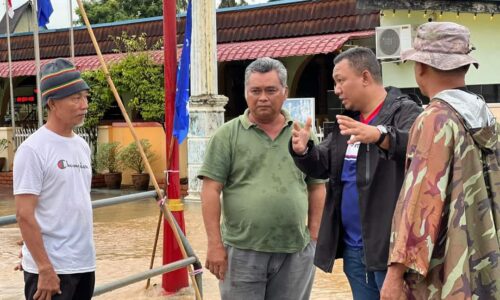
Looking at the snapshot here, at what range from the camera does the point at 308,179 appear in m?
4.17

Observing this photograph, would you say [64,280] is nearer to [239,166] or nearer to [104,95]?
[239,166]

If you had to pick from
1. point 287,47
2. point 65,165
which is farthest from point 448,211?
point 287,47

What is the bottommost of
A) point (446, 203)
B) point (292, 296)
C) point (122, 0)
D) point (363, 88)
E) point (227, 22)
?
point (292, 296)

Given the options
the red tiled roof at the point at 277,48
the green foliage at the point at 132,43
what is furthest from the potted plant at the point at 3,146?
the green foliage at the point at 132,43

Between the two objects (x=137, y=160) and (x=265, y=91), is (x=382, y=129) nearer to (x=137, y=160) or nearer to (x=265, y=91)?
(x=265, y=91)

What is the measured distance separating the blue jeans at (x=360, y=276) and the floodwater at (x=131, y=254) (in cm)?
318

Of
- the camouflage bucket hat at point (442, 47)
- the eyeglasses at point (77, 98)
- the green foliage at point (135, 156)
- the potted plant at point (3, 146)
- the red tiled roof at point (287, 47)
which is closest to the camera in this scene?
the camouflage bucket hat at point (442, 47)

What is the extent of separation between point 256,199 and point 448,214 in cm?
136

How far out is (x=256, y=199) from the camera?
3873 mm

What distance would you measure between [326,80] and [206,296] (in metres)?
13.3

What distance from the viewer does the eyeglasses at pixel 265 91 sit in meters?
3.85

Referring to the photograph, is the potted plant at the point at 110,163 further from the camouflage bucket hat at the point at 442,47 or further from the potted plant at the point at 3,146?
the camouflage bucket hat at the point at 442,47

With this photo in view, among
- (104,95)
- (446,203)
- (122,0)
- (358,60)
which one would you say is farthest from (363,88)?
(122,0)

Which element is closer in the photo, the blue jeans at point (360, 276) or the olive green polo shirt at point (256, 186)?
the blue jeans at point (360, 276)
